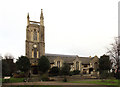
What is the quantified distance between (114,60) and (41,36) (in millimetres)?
30182

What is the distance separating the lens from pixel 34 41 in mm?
61375

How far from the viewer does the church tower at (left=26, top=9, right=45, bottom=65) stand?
5975 cm

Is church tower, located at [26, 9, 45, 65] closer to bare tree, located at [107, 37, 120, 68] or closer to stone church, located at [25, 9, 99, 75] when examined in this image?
stone church, located at [25, 9, 99, 75]

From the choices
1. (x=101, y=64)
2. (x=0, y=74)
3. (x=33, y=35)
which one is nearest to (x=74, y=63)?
(x=101, y=64)

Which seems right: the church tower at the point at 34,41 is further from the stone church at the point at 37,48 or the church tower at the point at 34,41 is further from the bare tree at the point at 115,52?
the bare tree at the point at 115,52

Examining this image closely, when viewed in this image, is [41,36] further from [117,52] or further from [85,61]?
[117,52]

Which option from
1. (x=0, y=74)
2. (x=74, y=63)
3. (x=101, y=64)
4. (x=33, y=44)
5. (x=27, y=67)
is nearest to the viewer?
(x=0, y=74)

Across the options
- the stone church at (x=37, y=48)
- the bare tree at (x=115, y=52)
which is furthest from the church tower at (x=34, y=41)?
the bare tree at (x=115, y=52)

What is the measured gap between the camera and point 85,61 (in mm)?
69000

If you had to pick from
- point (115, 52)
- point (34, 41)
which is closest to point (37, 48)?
point (34, 41)

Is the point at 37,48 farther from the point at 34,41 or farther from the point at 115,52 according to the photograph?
the point at 115,52

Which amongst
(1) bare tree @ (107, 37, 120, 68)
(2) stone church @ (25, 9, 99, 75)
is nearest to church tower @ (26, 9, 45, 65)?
(2) stone church @ (25, 9, 99, 75)

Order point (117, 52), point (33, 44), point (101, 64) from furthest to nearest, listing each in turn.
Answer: point (33, 44) → point (101, 64) → point (117, 52)

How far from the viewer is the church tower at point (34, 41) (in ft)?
196
